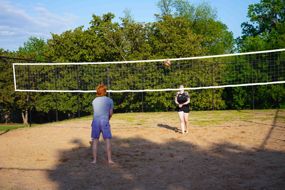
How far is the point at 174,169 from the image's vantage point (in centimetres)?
701

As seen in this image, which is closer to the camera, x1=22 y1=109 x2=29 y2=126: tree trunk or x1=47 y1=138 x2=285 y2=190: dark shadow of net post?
x1=47 y1=138 x2=285 y2=190: dark shadow of net post

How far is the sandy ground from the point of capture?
6.20m

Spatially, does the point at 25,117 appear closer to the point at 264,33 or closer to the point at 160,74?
the point at 160,74

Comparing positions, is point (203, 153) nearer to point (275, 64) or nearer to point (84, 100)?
point (275, 64)

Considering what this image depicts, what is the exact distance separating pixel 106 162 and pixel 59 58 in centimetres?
2051

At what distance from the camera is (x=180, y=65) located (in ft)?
62.1

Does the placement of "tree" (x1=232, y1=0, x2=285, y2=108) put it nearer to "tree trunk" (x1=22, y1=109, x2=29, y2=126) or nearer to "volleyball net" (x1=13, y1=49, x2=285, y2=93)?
"volleyball net" (x1=13, y1=49, x2=285, y2=93)

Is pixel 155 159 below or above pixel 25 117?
above

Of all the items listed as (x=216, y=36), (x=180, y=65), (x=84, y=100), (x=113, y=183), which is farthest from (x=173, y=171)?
(x=216, y=36)

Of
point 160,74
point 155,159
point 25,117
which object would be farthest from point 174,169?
point 25,117

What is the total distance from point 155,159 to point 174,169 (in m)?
1.01

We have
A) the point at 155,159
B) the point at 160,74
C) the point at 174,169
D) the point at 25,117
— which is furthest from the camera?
the point at 25,117

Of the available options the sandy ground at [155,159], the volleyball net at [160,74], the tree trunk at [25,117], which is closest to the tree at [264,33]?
the volleyball net at [160,74]

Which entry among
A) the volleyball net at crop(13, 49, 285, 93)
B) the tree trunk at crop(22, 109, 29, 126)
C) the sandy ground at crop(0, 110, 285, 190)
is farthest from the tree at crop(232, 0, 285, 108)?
the tree trunk at crop(22, 109, 29, 126)
